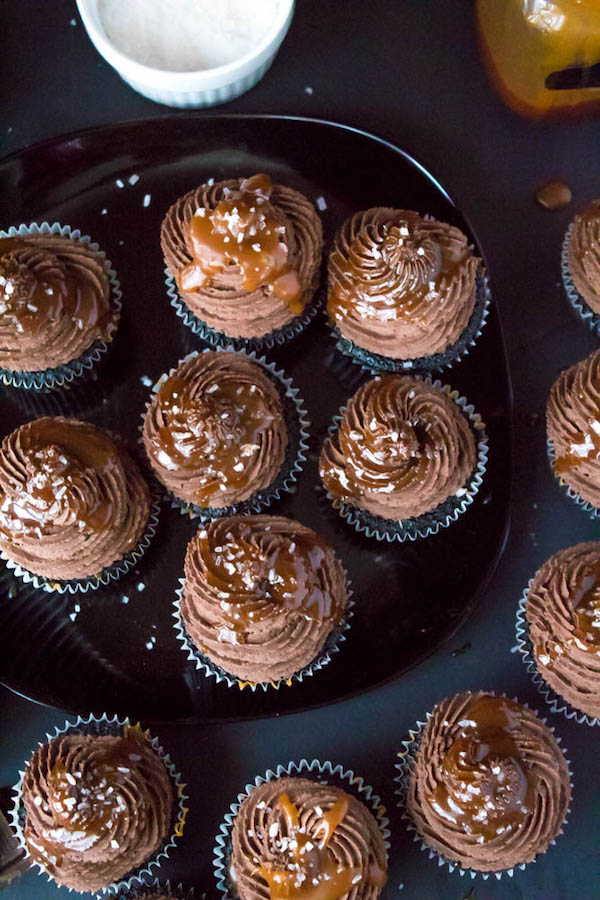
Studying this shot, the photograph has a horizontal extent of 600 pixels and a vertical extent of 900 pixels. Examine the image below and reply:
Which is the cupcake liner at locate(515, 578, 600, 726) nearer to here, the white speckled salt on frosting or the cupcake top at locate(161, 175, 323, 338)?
the cupcake top at locate(161, 175, 323, 338)

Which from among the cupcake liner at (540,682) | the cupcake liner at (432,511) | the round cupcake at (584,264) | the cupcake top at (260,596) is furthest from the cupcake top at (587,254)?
the cupcake top at (260,596)

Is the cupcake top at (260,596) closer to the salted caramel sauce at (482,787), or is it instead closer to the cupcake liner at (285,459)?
the cupcake liner at (285,459)

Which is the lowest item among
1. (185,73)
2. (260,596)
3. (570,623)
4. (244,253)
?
(570,623)

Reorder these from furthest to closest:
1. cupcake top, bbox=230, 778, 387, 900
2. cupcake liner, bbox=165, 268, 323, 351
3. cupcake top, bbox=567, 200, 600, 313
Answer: cupcake liner, bbox=165, 268, 323, 351 < cupcake top, bbox=567, 200, 600, 313 < cupcake top, bbox=230, 778, 387, 900

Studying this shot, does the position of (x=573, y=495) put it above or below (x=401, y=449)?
below

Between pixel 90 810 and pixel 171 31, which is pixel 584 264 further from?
pixel 90 810

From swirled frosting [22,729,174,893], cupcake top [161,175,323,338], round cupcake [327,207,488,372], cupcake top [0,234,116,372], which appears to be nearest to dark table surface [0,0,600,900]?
swirled frosting [22,729,174,893]

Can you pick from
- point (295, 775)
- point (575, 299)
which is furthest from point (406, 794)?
point (575, 299)

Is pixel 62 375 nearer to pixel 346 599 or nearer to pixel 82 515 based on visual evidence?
pixel 82 515
